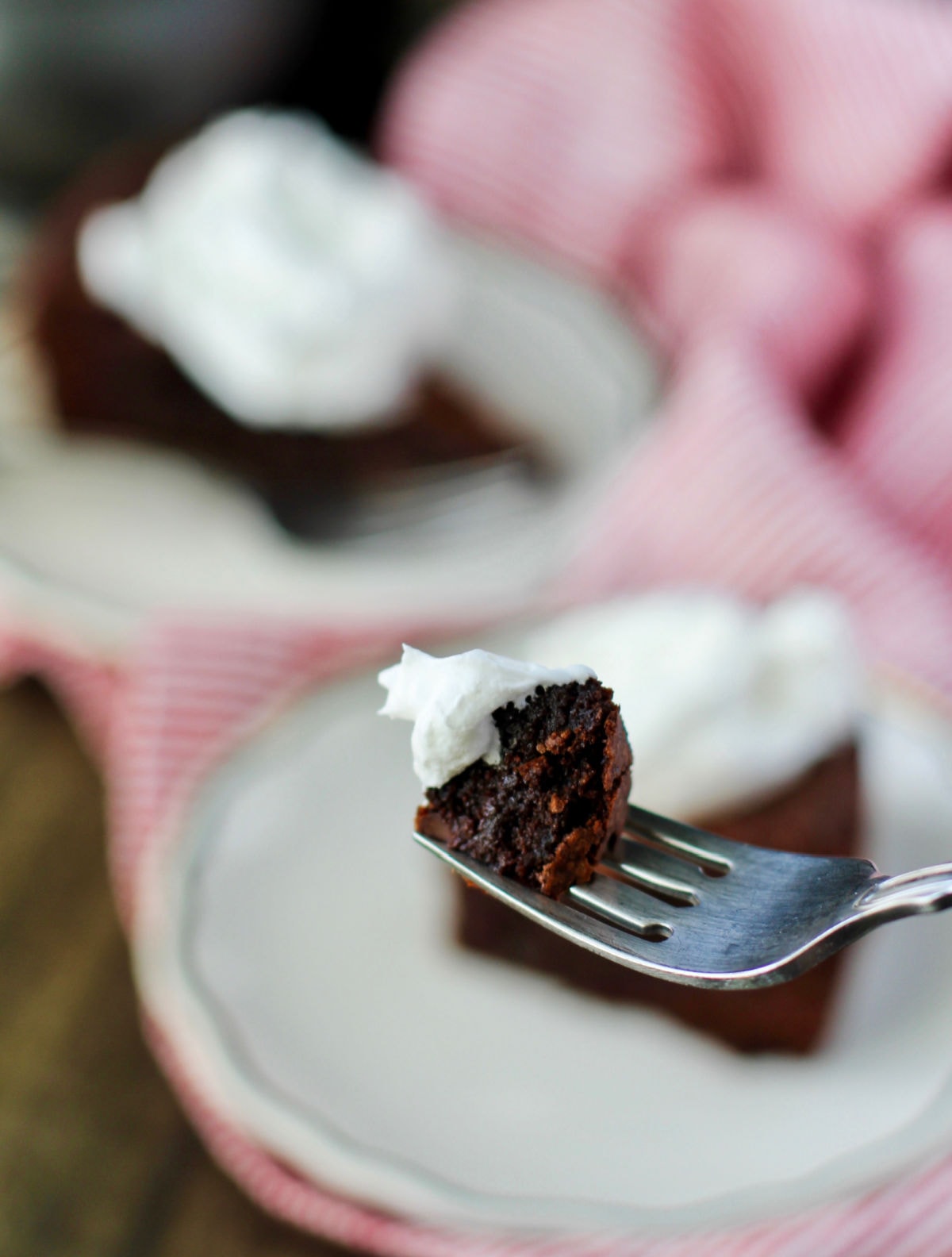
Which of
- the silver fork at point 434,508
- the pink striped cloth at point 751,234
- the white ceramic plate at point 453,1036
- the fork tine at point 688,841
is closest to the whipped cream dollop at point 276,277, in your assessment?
the silver fork at point 434,508

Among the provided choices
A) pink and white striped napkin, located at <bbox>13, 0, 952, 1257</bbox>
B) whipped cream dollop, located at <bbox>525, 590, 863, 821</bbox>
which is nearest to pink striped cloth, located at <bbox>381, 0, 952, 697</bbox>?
pink and white striped napkin, located at <bbox>13, 0, 952, 1257</bbox>

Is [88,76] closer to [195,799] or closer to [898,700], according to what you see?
[195,799]

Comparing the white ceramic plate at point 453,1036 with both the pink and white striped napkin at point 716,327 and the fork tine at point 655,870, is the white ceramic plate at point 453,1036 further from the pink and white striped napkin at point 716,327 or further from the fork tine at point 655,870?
the fork tine at point 655,870

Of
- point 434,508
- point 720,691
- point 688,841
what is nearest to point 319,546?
point 434,508

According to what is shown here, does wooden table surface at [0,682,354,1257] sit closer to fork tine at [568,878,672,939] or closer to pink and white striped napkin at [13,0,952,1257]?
pink and white striped napkin at [13,0,952,1257]

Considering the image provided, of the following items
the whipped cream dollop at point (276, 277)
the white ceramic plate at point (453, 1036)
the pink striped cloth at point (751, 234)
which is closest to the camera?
the white ceramic plate at point (453, 1036)

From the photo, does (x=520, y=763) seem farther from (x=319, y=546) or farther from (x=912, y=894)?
(x=319, y=546)
